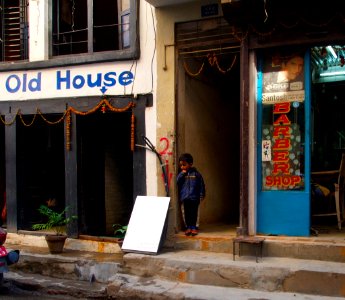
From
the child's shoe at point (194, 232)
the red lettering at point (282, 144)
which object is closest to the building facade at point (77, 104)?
the child's shoe at point (194, 232)

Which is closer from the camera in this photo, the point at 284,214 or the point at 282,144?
the point at 284,214

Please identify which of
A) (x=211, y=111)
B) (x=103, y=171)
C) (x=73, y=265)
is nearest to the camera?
(x=73, y=265)

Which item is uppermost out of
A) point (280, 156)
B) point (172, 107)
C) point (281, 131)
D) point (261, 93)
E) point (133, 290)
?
point (261, 93)

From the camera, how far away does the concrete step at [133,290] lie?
6387mm

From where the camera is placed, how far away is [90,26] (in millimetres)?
9227

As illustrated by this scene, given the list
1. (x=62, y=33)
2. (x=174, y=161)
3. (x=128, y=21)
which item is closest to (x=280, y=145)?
(x=174, y=161)

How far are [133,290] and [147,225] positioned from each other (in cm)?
136

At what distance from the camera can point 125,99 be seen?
8.92m

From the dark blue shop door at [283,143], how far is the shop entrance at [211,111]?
869mm

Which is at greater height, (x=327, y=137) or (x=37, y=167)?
(x=327, y=137)

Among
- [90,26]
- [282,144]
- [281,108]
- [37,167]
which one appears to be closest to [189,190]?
[282,144]

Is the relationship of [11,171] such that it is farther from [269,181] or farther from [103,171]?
[269,181]

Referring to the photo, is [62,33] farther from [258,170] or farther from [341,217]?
[341,217]

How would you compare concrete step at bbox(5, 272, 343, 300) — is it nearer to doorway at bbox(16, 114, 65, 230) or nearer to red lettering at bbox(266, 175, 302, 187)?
red lettering at bbox(266, 175, 302, 187)
